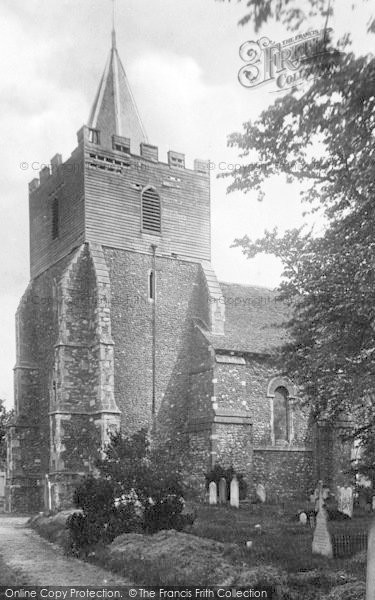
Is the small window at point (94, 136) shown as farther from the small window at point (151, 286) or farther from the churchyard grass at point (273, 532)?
the churchyard grass at point (273, 532)

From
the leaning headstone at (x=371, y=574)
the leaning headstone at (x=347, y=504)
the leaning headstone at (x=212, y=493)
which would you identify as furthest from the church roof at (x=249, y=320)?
the leaning headstone at (x=371, y=574)

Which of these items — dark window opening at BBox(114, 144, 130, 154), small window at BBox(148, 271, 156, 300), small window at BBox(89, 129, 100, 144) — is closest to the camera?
small window at BBox(89, 129, 100, 144)

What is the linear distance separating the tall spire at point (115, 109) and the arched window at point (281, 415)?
40.6ft

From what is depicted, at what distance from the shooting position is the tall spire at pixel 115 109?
102ft

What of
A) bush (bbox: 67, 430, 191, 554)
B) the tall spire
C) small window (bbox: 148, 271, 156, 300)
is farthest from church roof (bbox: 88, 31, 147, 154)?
bush (bbox: 67, 430, 191, 554)

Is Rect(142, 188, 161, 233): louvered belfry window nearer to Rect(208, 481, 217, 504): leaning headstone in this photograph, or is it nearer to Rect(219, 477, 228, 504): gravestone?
Rect(219, 477, 228, 504): gravestone

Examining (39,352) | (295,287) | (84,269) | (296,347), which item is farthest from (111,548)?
(39,352)

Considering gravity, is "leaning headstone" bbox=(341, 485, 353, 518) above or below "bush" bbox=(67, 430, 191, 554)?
below

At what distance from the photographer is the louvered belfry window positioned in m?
30.1

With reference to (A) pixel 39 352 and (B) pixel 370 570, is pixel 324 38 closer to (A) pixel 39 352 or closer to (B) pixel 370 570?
(B) pixel 370 570

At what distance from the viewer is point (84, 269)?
27.9m

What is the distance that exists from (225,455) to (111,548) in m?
12.7

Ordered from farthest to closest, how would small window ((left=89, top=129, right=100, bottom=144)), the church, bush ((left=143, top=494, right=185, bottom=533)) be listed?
small window ((left=89, top=129, right=100, bottom=144)), the church, bush ((left=143, top=494, right=185, bottom=533))

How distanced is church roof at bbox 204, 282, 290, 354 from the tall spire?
8.31 metres
